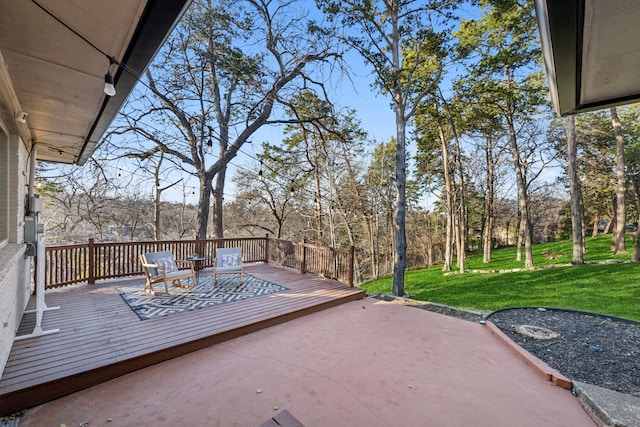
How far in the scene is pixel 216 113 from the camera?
356 inches

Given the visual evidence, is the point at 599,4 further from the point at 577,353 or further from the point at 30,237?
the point at 30,237

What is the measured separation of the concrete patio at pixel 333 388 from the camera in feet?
7.19

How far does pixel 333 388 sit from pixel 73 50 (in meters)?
3.62

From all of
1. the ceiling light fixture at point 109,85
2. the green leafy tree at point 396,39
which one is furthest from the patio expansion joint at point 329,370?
the green leafy tree at point 396,39

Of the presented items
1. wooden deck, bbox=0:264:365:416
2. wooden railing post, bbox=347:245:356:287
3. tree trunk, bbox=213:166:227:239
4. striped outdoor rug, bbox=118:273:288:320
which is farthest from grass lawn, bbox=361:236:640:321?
tree trunk, bbox=213:166:227:239

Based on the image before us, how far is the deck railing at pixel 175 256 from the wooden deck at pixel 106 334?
0.43 metres

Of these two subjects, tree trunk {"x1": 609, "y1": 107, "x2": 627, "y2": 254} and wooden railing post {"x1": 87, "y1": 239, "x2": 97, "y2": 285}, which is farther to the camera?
tree trunk {"x1": 609, "y1": 107, "x2": 627, "y2": 254}

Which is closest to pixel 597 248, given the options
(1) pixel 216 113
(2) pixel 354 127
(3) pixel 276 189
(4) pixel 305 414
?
(2) pixel 354 127

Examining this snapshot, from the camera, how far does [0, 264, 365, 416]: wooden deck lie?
7.92 ft

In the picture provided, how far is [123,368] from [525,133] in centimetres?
1503

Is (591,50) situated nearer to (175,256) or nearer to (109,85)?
(109,85)

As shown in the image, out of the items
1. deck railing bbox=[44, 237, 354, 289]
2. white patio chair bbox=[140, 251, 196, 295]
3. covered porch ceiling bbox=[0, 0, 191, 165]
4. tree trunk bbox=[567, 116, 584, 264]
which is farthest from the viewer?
tree trunk bbox=[567, 116, 584, 264]

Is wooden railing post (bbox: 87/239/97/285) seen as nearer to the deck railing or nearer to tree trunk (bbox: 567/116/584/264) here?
the deck railing

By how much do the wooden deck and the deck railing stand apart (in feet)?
1.40
